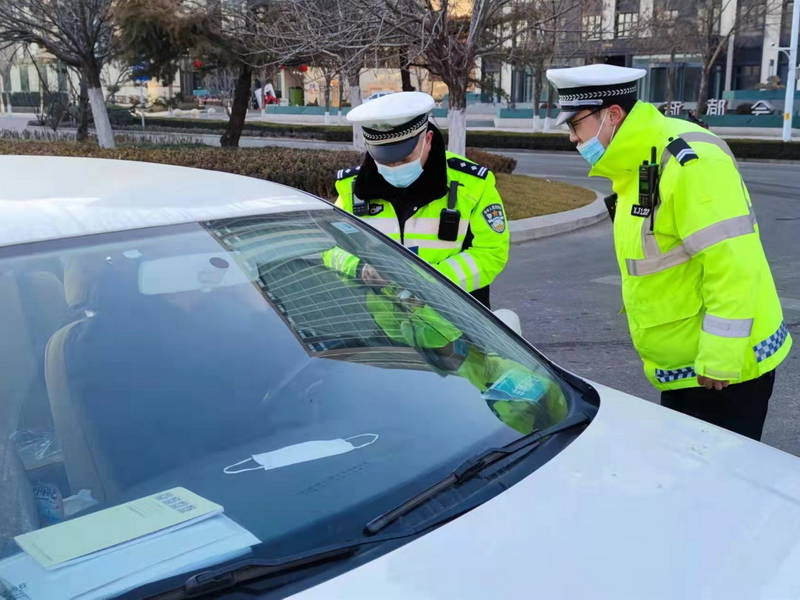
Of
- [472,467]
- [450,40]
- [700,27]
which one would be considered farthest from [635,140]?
[700,27]

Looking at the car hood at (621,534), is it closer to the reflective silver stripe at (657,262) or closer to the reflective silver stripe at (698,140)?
the reflective silver stripe at (657,262)

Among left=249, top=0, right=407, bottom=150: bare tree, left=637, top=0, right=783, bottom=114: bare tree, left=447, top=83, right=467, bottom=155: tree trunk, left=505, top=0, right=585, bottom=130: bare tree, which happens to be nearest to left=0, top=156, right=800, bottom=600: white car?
left=249, top=0, right=407, bottom=150: bare tree

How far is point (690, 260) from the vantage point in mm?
2625

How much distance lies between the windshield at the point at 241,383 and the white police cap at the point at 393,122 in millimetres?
764

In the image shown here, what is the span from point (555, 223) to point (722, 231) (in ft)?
31.4

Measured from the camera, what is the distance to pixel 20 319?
1.97m

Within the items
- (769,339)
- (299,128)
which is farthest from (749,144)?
(769,339)

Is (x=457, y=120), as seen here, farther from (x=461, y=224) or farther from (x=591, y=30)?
(x=461, y=224)

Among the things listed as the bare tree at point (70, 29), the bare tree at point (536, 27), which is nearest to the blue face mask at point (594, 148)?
the bare tree at point (536, 27)

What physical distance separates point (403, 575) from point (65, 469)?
0.78 meters

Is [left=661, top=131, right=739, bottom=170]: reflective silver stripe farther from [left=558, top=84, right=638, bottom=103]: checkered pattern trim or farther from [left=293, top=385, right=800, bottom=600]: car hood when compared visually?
[left=293, top=385, right=800, bottom=600]: car hood

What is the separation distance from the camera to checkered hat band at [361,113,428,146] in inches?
125

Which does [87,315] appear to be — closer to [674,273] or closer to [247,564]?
[247,564]

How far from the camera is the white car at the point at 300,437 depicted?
148 centimetres
